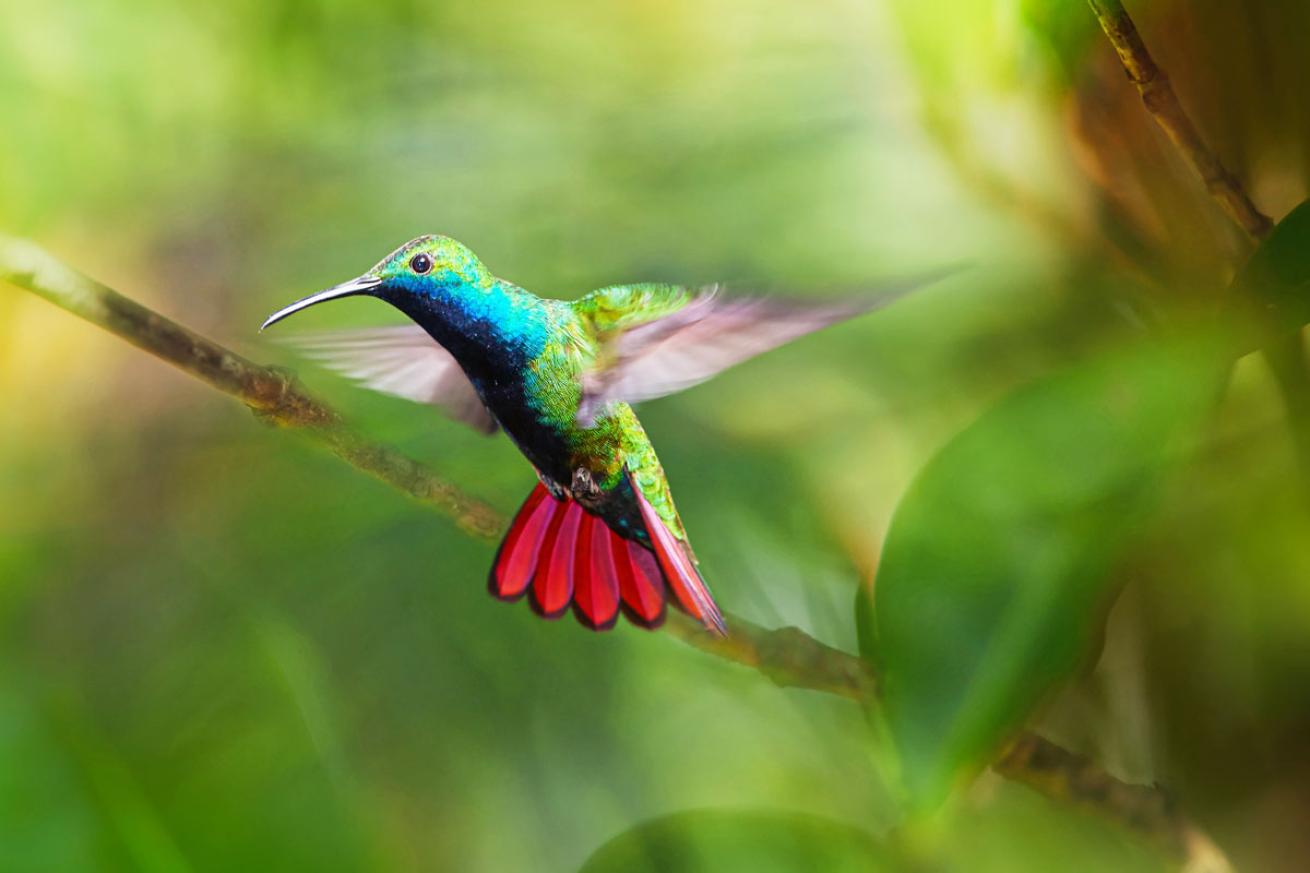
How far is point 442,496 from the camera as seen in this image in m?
0.50

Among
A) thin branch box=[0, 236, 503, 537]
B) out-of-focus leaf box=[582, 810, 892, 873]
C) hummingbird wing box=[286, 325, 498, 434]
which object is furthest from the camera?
out-of-focus leaf box=[582, 810, 892, 873]

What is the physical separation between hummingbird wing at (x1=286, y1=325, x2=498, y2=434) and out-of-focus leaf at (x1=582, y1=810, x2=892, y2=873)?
288 mm

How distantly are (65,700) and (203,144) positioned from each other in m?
0.37

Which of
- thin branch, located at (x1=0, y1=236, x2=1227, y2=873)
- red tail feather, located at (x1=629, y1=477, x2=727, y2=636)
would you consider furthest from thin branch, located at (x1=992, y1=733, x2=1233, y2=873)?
red tail feather, located at (x1=629, y1=477, x2=727, y2=636)

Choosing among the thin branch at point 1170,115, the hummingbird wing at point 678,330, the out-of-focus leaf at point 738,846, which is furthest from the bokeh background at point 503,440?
the hummingbird wing at point 678,330

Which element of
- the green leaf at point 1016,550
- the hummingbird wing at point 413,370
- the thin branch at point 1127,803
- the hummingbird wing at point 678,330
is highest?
the hummingbird wing at point 413,370

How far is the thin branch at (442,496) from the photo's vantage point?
0.40m

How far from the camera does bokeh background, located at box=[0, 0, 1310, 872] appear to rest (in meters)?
0.68

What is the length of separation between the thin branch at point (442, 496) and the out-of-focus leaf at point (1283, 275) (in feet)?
0.79

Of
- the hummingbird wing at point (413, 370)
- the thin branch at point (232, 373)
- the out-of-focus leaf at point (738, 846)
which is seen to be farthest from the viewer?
the out-of-focus leaf at point (738, 846)

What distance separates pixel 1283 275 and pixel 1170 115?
103mm

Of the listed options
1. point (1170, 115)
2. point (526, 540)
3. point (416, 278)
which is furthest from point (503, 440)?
point (1170, 115)

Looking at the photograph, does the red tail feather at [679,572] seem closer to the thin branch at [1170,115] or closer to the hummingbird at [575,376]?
the hummingbird at [575,376]

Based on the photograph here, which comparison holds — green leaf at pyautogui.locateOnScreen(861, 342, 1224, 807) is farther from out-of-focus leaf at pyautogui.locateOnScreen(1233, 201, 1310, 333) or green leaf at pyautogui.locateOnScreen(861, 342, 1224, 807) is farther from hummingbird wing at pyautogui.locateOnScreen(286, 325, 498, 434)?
hummingbird wing at pyautogui.locateOnScreen(286, 325, 498, 434)
